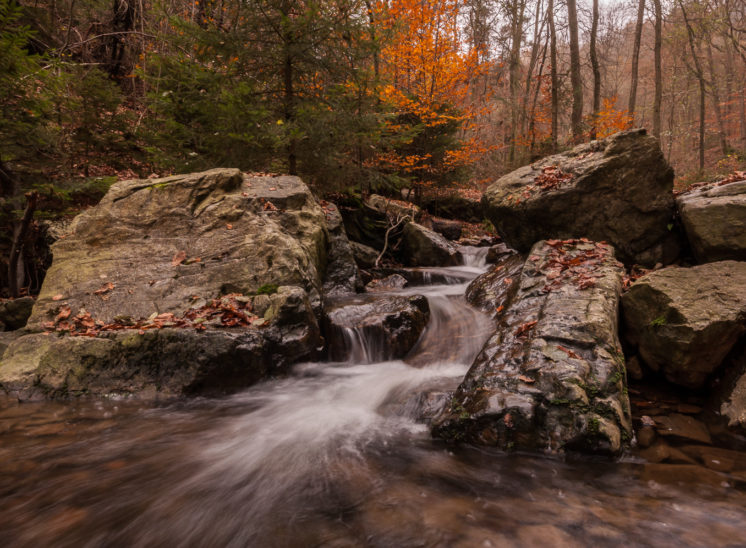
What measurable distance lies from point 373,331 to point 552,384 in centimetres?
248

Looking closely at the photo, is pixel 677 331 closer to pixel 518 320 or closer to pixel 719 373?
pixel 719 373

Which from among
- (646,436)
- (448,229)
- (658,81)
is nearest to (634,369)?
(646,436)

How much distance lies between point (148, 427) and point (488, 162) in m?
19.3

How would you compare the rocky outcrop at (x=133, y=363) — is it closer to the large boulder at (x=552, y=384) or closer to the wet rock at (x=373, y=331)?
the wet rock at (x=373, y=331)

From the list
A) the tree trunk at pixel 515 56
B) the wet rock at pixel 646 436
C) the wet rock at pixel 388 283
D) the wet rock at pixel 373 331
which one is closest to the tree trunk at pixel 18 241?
the wet rock at pixel 373 331

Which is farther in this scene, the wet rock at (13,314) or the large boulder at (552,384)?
the wet rock at (13,314)

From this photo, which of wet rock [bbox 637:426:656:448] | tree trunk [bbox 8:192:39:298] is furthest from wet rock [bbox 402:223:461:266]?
tree trunk [bbox 8:192:39:298]

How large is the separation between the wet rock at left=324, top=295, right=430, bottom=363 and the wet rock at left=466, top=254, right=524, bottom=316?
4.25 ft

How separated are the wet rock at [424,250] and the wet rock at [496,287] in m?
2.74

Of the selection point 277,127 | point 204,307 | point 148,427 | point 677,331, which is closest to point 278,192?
point 277,127

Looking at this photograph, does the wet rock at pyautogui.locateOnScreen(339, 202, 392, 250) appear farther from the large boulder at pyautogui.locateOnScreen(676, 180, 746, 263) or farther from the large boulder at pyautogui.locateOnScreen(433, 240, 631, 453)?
the large boulder at pyautogui.locateOnScreen(676, 180, 746, 263)

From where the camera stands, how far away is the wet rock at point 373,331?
4.87 m

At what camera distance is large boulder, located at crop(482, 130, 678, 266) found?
5906 mm

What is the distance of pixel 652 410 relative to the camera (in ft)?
11.0
